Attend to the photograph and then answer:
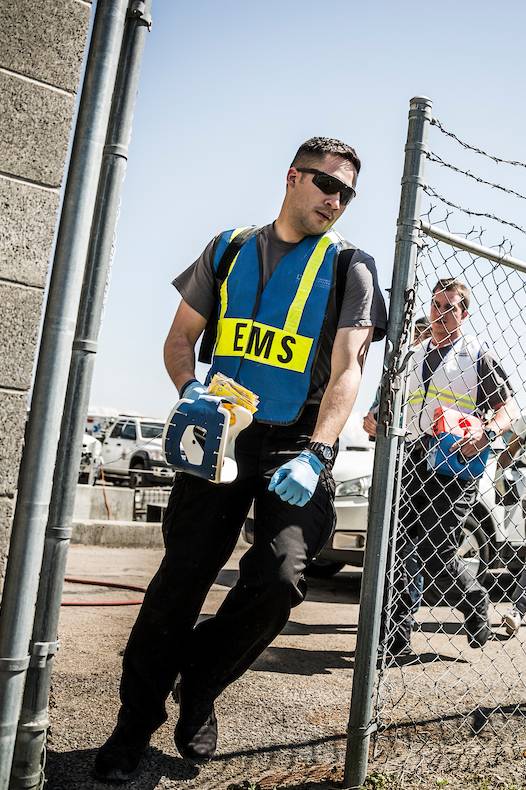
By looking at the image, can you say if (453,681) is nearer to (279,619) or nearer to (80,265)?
(279,619)

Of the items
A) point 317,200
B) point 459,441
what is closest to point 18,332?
point 317,200

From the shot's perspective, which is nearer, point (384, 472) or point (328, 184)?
point (384, 472)

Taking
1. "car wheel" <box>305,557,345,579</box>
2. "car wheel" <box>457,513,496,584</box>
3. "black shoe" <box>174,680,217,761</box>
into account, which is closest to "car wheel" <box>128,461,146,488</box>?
"car wheel" <box>305,557,345,579</box>

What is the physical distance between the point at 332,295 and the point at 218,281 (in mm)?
445

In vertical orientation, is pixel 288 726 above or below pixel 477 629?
below

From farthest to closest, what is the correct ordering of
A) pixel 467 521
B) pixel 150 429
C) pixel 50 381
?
pixel 150 429 < pixel 467 521 < pixel 50 381

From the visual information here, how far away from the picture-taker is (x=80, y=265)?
6.98ft

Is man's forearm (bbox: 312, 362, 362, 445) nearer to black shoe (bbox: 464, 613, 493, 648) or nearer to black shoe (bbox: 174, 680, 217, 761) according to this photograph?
black shoe (bbox: 174, 680, 217, 761)

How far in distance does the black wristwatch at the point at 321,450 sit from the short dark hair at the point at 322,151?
1045 mm

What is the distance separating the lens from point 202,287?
307 cm

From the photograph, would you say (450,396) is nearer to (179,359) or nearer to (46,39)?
(179,359)

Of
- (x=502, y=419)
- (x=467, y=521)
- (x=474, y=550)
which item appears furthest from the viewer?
(x=474, y=550)

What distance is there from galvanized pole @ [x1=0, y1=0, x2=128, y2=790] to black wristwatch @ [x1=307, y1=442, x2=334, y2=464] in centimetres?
93

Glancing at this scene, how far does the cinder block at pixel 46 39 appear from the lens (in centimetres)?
204
